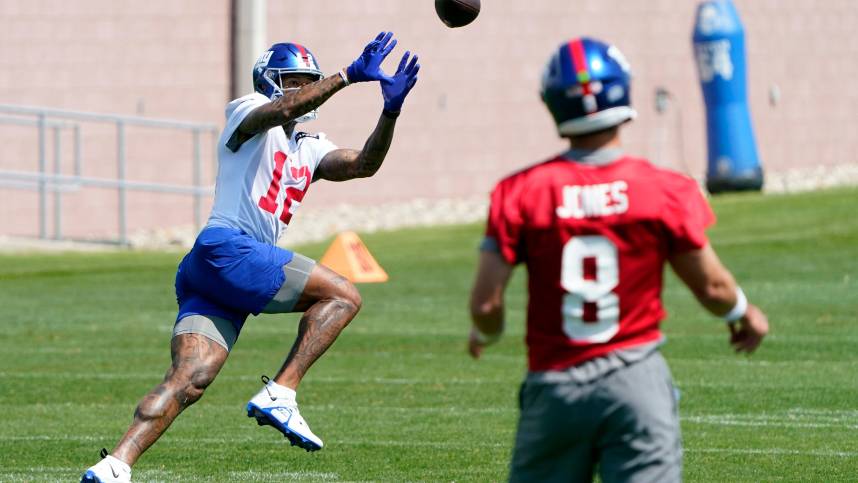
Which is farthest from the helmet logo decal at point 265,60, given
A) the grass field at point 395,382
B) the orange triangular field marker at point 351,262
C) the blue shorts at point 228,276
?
the orange triangular field marker at point 351,262

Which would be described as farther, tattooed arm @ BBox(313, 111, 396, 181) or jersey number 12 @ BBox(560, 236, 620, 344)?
tattooed arm @ BBox(313, 111, 396, 181)

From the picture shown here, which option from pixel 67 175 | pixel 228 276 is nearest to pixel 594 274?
pixel 228 276

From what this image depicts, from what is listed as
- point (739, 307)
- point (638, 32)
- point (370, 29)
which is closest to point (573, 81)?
point (739, 307)

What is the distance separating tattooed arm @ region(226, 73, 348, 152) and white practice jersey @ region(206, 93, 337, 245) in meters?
0.12

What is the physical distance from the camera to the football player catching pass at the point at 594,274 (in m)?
5.06

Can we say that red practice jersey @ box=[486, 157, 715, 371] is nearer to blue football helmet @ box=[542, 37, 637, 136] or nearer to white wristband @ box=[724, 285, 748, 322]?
blue football helmet @ box=[542, 37, 637, 136]

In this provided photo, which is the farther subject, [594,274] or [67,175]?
[67,175]

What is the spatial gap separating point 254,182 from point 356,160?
64 cm

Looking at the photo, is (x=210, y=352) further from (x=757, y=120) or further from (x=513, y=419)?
(x=757, y=120)

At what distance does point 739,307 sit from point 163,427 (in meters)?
3.02

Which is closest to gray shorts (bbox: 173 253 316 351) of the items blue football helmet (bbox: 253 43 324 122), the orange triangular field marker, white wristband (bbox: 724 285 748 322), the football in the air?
blue football helmet (bbox: 253 43 324 122)

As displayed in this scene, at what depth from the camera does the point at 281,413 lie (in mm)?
7680

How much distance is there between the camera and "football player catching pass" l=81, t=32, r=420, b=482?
7.67 m

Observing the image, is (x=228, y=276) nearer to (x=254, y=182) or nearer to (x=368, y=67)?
(x=254, y=182)
